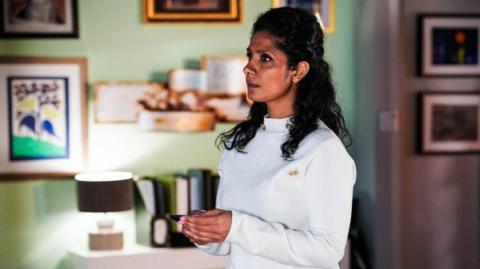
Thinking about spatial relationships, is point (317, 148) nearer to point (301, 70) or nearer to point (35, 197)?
point (301, 70)

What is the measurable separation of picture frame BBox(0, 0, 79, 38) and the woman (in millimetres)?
2696

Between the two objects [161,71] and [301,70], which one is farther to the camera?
[161,71]

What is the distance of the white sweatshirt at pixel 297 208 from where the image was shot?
155 centimetres

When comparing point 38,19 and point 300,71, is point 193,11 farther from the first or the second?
point 300,71

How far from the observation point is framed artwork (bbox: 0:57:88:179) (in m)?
4.25

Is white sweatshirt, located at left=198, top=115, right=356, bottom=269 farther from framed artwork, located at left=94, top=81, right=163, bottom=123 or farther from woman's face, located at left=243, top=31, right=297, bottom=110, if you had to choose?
framed artwork, located at left=94, top=81, right=163, bottom=123

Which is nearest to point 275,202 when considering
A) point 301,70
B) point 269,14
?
point 301,70

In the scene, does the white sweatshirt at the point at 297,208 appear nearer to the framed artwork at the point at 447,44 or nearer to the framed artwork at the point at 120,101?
the framed artwork at the point at 120,101

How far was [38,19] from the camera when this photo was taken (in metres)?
4.24

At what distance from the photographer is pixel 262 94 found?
5.43 ft

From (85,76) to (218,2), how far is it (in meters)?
0.82

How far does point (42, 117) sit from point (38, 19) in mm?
520

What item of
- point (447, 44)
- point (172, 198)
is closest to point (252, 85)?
point (172, 198)

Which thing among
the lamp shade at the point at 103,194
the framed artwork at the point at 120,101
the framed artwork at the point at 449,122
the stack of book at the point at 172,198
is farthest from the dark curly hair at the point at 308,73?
the framed artwork at the point at 449,122
